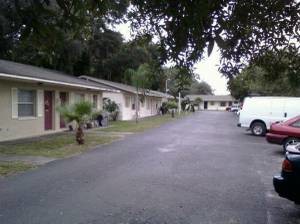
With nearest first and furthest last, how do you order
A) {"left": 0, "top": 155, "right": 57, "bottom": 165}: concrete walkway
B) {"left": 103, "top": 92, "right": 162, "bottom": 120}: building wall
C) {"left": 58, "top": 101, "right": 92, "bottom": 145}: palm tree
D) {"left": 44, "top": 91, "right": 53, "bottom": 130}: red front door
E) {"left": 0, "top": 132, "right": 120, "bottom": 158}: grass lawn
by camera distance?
{"left": 0, "top": 155, "right": 57, "bottom": 165}: concrete walkway, {"left": 0, "top": 132, "right": 120, "bottom": 158}: grass lawn, {"left": 58, "top": 101, "right": 92, "bottom": 145}: palm tree, {"left": 44, "top": 91, "right": 53, "bottom": 130}: red front door, {"left": 103, "top": 92, "right": 162, "bottom": 120}: building wall

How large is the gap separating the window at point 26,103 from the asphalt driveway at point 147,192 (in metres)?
6.75

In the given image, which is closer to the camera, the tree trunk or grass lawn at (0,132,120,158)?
grass lawn at (0,132,120,158)

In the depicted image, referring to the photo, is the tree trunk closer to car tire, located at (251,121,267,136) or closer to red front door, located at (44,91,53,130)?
red front door, located at (44,91,53,130)

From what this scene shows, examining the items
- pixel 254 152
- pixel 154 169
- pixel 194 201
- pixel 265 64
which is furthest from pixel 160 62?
pixel 254 152

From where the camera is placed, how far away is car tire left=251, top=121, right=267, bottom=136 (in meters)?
21.3

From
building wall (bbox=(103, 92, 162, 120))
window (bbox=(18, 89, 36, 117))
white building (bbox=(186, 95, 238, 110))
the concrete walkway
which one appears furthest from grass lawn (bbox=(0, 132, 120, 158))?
white building (bbox=(186, 95, 238, 110))

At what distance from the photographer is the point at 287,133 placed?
1405 centimetres

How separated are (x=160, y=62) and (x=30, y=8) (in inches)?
68.8

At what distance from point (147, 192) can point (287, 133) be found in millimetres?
8298

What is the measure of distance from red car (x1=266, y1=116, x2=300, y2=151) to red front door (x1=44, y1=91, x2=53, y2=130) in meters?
11.7

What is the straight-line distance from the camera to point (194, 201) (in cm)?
698

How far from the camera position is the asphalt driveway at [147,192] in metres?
6.05


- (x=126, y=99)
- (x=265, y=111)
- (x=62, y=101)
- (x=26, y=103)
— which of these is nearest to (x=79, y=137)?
(x=26, y=103)

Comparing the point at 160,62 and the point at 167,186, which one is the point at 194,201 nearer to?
the point at 167,186
